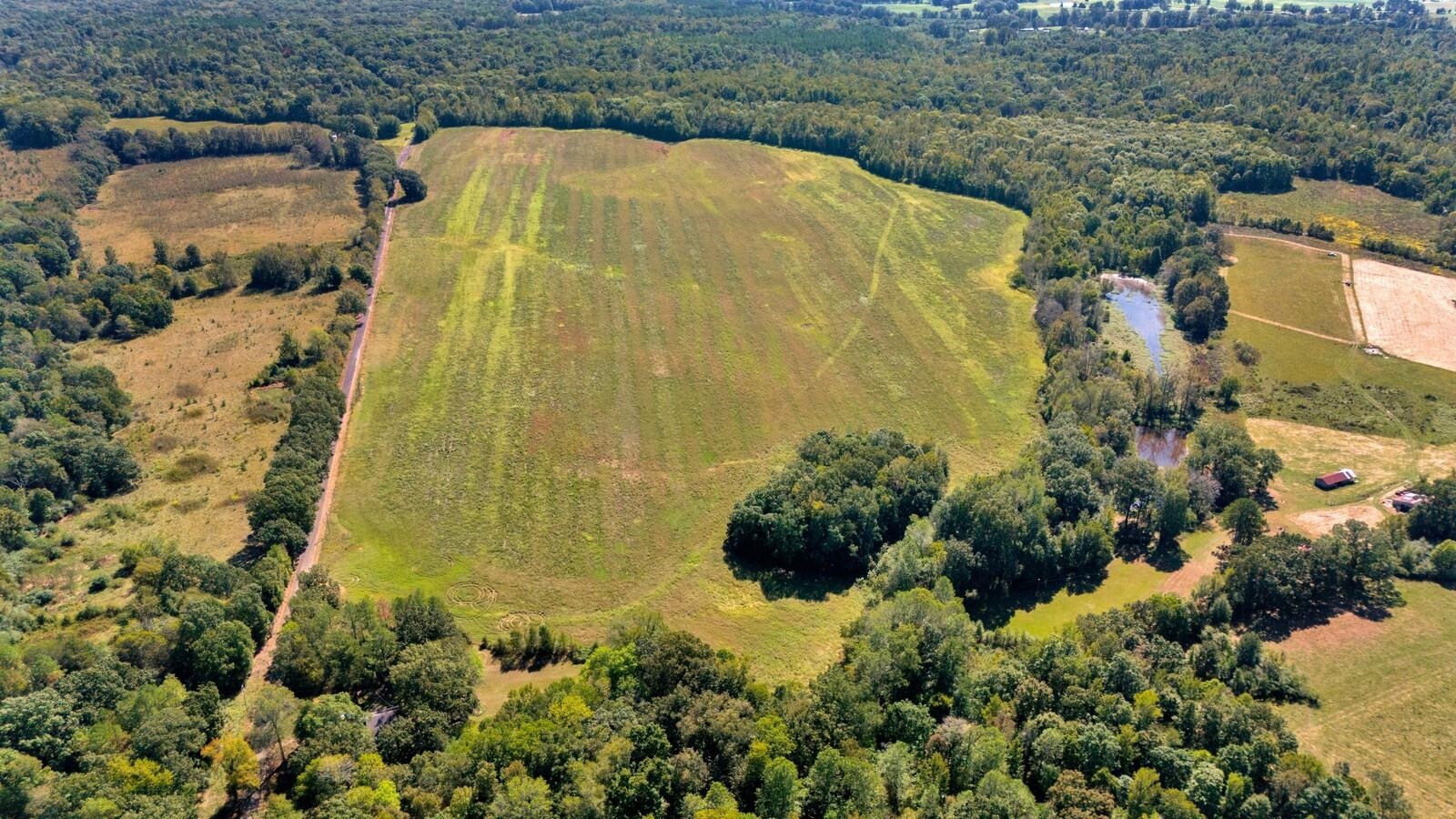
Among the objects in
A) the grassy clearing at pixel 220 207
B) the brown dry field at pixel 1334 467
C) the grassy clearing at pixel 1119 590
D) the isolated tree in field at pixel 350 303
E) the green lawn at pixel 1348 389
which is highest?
the grassy clearing at pixel 220 207

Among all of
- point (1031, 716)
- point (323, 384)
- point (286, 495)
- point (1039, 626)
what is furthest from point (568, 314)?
point (1031, 716)

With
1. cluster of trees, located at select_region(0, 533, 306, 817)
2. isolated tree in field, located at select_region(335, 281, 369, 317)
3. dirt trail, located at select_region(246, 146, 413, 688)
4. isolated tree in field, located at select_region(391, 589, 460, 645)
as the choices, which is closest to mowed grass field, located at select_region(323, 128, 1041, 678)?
dirt trail, located at select_region(246, 146, 413, 688)

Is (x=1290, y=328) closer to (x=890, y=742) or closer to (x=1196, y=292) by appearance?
(x=1196, y=292)

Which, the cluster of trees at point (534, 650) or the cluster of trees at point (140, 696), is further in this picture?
the cluster of trees at point (534, 650)

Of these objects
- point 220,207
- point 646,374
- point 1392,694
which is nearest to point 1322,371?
point 1392,694

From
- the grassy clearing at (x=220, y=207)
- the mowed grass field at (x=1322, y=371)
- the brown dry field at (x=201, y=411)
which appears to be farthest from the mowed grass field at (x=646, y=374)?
the mowed grass field at (x=1322, y=371)

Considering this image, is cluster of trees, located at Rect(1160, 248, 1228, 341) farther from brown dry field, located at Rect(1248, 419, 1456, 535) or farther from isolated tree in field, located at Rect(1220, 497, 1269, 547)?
isolated tree in field, located at Rect(1220, 497, 1269, 547)

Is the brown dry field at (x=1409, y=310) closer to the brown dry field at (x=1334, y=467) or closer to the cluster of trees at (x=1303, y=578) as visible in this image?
the brown dry field at (x=1334, y=467)
